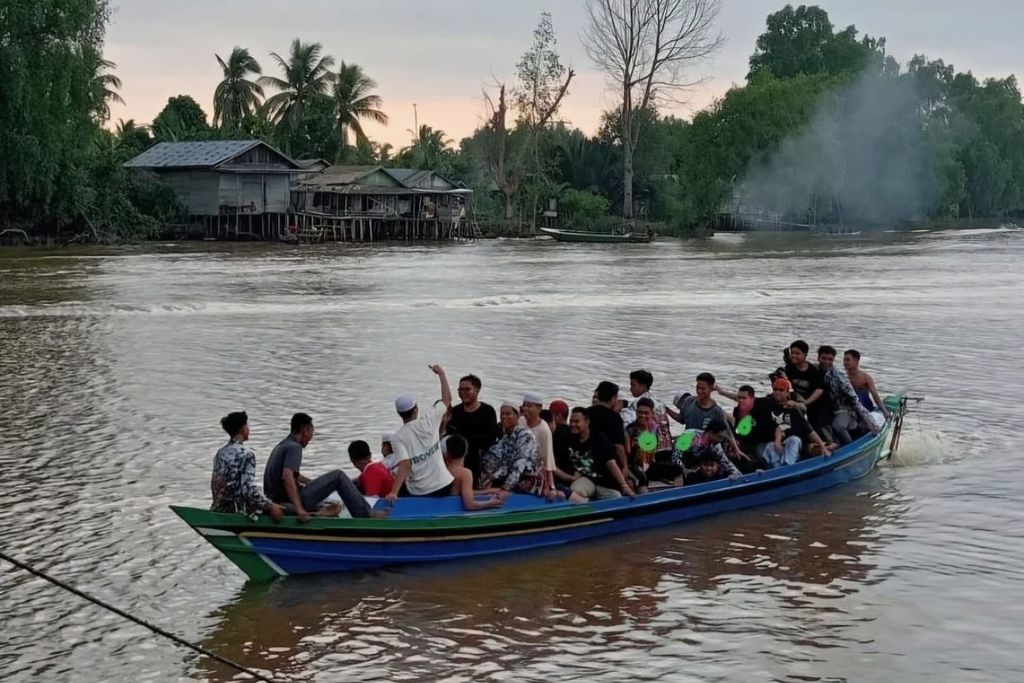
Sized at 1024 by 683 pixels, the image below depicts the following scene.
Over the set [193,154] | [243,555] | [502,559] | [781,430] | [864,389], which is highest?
[193,154]

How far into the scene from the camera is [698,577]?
9766mm

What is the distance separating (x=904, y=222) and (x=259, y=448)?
3292 inches

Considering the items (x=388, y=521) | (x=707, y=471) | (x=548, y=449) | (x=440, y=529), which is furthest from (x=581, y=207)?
(x=388, y=521)

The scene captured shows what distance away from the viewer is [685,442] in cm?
1116

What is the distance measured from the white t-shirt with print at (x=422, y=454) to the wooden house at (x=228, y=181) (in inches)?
2134

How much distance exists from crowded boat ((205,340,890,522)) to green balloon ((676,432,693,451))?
0.04ft

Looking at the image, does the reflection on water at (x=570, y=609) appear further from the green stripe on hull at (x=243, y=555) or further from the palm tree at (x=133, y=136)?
the palm tree at (x=133, y=136)

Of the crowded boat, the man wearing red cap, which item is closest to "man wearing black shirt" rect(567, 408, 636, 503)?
the crowded boat

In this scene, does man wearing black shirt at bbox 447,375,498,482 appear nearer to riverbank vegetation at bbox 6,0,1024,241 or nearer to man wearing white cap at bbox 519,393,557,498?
man wearing white cap at bbox 519,393,557,498

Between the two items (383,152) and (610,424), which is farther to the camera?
(383,152)

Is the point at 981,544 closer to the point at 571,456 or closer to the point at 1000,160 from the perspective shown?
the point at 571,456

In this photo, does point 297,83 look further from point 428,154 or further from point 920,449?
point 920,449

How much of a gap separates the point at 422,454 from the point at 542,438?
3.32 feet

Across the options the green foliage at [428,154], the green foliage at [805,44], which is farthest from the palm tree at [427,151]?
the green foliage at [805,44]
